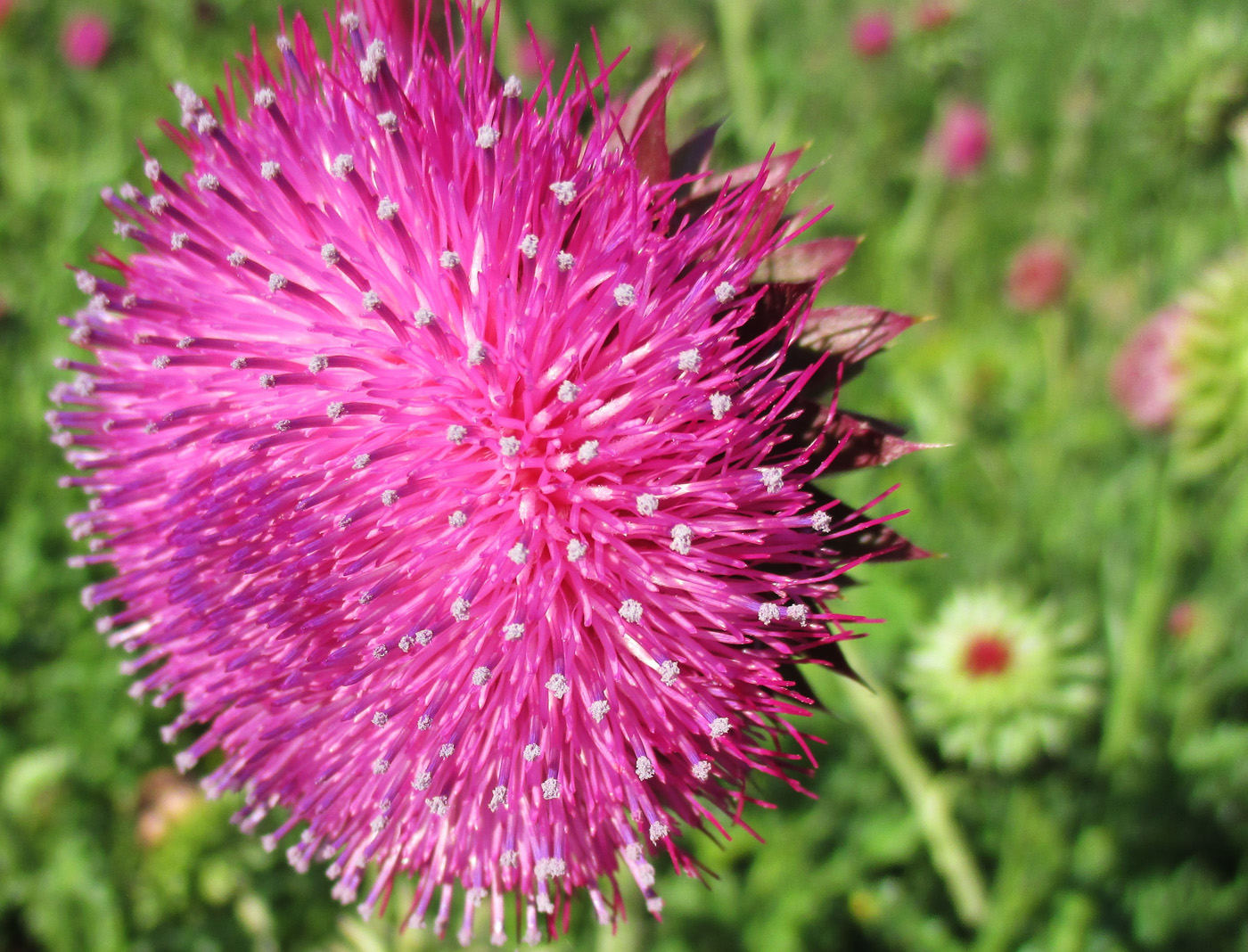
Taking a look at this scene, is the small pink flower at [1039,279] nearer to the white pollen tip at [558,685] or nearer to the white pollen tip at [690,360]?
the white pollen tip at [690,360]

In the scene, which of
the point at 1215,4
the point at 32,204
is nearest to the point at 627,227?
the point at 32,204

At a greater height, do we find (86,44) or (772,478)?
(86,44)

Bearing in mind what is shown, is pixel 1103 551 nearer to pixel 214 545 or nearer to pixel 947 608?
pixel 947 608

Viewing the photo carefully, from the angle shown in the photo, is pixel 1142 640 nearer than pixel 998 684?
No

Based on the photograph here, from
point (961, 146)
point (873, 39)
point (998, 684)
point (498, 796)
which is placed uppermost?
point (873, 39)

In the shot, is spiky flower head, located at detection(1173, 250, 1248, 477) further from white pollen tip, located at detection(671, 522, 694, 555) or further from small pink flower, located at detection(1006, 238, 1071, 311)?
white pollen tip, located at detection(671, 522, 694, 555)

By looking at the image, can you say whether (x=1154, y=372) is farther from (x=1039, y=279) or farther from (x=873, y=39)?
Result: (x=873, y=39)

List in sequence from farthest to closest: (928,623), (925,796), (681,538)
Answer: (928,623) < (925,796) < (681,538)

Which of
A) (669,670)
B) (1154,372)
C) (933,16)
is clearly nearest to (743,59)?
(933,16)
